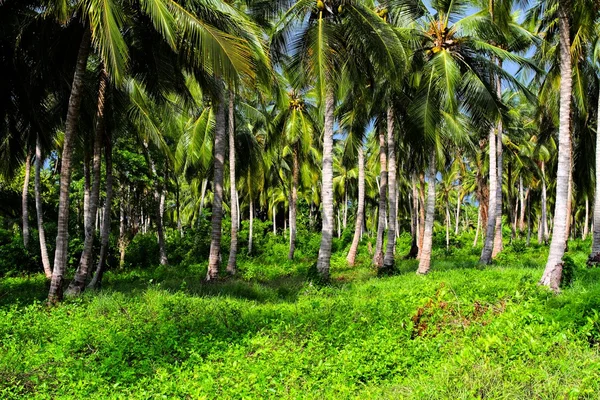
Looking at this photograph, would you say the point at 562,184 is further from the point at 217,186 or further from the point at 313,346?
the point at 217,186

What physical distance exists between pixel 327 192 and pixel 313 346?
568 centimetres

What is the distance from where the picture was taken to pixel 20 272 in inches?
687

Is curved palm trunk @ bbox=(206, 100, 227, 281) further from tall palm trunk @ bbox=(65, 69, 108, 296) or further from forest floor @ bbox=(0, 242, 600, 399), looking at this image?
forest floor @ bbox=(0, 242, 600, 399)

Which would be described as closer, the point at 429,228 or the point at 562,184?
the point at 562,184

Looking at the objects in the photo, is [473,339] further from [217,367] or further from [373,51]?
[373,51]

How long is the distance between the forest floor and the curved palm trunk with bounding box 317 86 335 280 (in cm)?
275

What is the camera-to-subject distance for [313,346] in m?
6.40

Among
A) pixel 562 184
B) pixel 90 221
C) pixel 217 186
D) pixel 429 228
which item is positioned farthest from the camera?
pixel 429 228

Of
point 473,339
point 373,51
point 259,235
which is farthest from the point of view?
point 259,235

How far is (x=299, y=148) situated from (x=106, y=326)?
1554cm

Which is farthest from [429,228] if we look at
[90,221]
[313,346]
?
[90,221]

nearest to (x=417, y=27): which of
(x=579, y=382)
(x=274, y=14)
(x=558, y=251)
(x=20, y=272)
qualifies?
(x=274, y=14)

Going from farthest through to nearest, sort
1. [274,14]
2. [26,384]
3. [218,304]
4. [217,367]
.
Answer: [274,14] < [218,304] < [217,367] < [26,384]

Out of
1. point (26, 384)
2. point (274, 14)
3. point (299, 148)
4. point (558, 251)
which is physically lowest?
point (26, 384)
